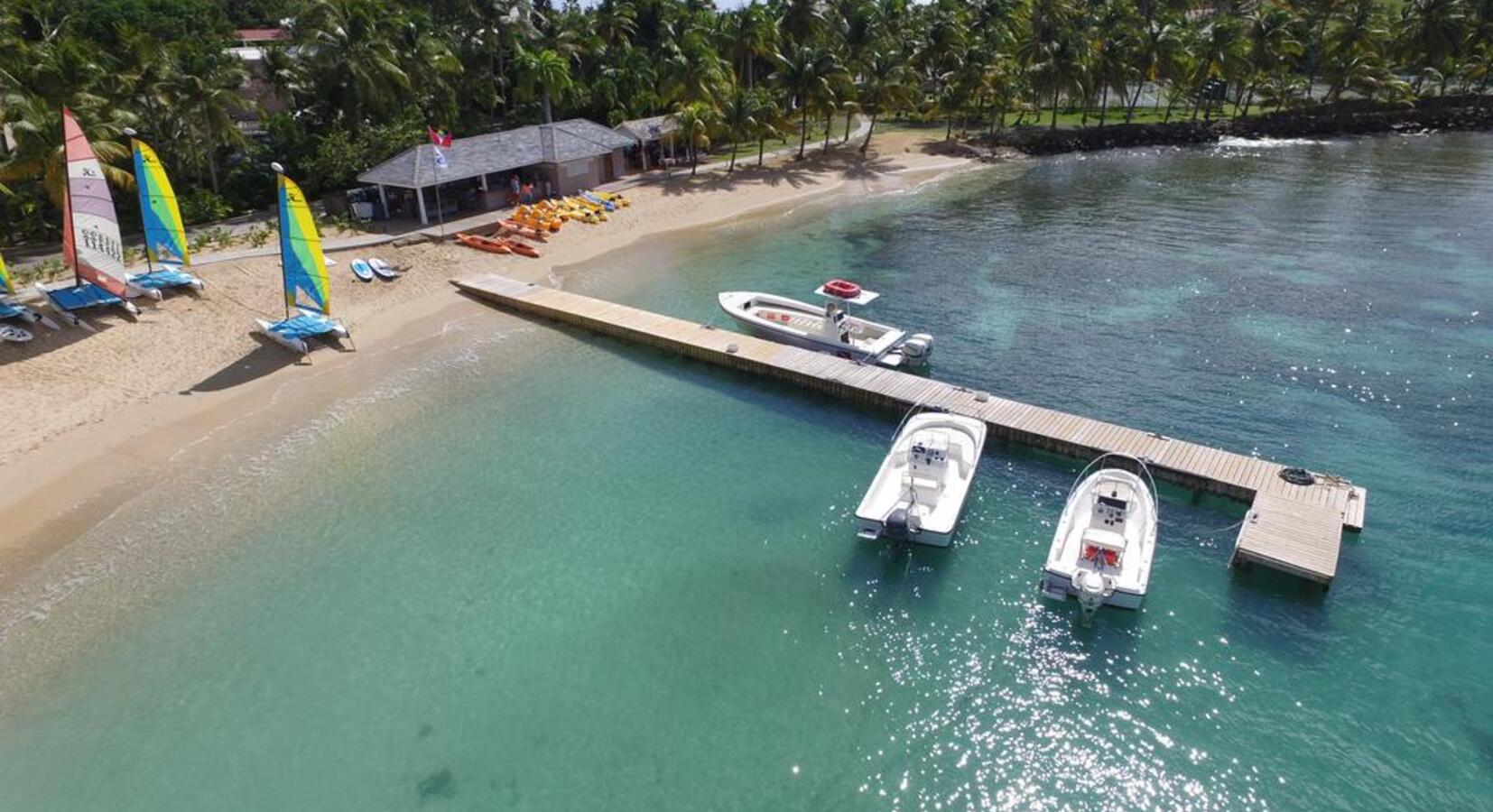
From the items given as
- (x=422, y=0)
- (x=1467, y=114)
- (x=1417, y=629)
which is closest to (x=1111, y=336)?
(x=1417, y=629)

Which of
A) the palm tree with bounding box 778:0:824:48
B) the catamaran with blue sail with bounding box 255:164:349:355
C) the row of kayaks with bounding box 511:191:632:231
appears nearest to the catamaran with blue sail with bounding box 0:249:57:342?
the catamaran with blue sail with bounding box 255:164:349:355

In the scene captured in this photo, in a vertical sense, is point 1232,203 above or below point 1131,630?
above

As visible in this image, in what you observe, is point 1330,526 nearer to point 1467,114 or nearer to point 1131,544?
point 1131,544

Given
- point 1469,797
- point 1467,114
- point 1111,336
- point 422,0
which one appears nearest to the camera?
point 1469,797

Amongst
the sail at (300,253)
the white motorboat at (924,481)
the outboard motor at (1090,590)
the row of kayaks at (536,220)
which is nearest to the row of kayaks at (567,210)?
the row of kayaks at (536,220)

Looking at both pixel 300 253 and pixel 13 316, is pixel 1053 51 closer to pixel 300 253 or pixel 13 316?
pixel 300 253

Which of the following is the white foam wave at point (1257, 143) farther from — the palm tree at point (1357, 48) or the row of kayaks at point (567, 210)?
the row of kayaks at point (567, 210)
